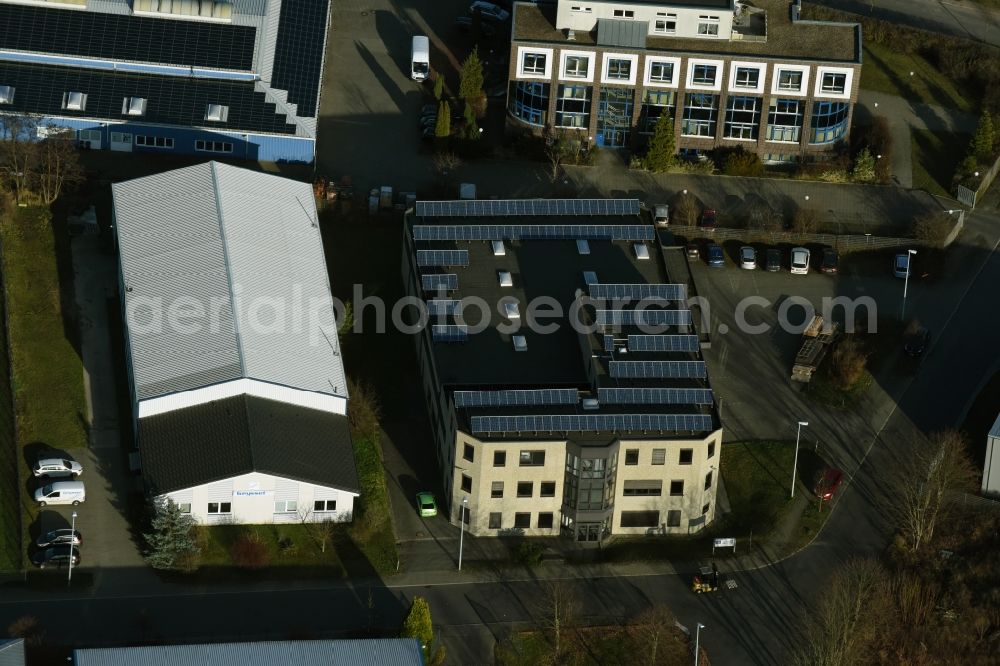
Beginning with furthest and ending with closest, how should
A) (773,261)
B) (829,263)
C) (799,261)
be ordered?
(829,263) → (799,261) → (773,261)

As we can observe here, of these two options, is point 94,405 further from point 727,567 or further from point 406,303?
point 727,567

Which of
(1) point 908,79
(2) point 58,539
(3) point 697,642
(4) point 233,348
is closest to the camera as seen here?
(3) point 697,642

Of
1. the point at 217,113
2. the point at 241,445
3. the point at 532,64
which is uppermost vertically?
the point at 532,64

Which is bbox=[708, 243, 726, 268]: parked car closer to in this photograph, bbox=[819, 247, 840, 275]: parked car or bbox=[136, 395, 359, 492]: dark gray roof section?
bbox=[819, 247, 840, 275]: parked car

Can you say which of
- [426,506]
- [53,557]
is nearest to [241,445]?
[426,506]

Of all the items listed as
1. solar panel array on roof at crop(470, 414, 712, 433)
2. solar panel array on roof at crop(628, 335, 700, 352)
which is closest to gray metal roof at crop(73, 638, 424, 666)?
solar panel array on roof at crop(470, 414, 712, 433)

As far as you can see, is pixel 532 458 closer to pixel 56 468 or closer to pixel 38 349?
pixel 56 468

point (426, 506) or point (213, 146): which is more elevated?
point (213, 146)

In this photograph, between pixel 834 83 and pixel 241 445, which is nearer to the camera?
pixel 241 445
